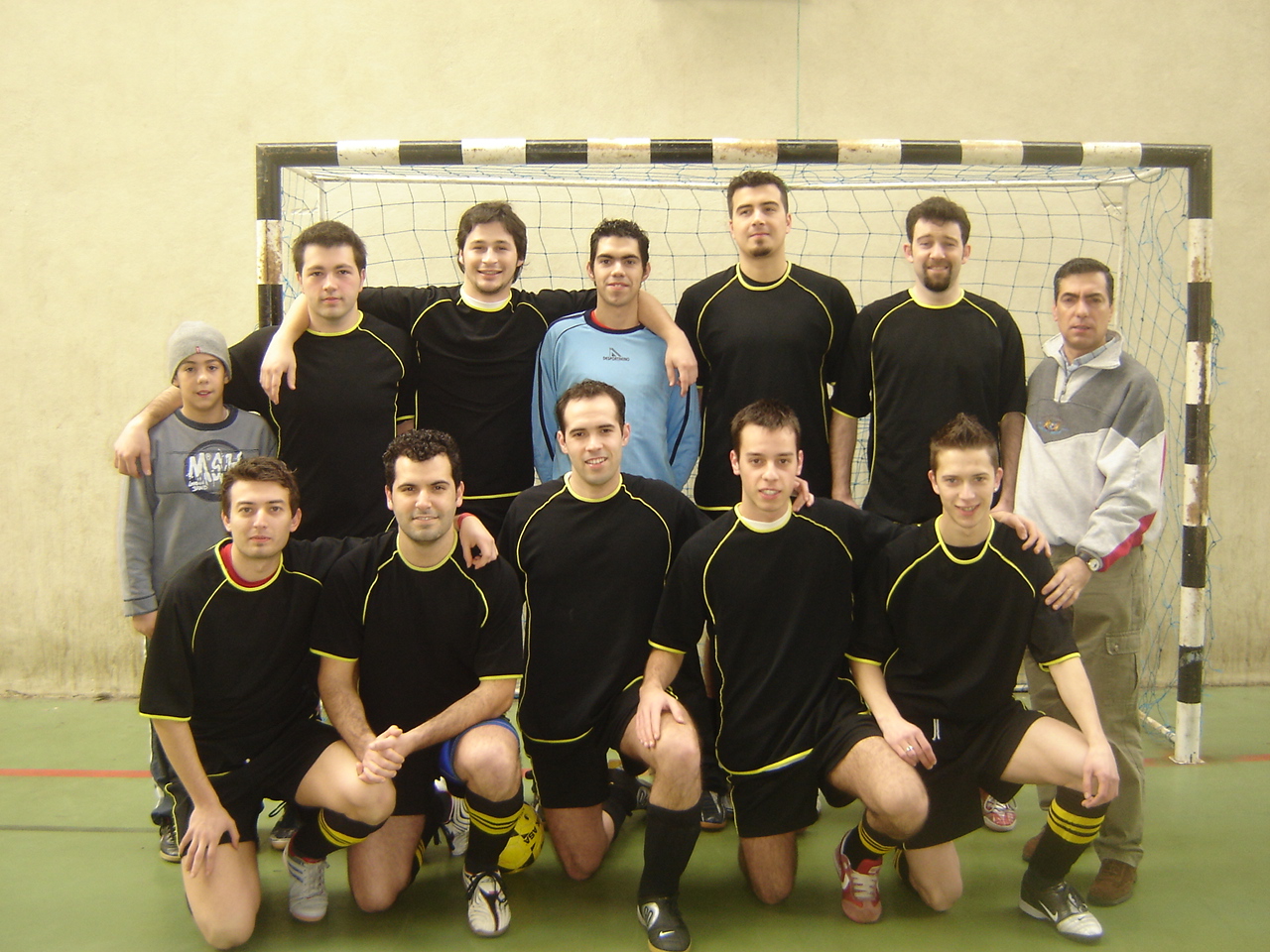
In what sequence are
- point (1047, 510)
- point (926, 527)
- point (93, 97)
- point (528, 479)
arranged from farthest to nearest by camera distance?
point (93, 97) → point (528, 479) → point (1047, 510) → point (926, 527)

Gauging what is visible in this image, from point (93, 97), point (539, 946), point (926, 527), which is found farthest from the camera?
point (93, 97)

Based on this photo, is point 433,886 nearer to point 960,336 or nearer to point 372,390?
point 372,390

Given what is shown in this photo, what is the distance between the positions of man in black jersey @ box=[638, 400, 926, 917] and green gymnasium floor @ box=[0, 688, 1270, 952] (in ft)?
0.88

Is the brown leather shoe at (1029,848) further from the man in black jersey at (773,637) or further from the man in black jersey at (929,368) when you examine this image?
the man in black jersey at (929,368)

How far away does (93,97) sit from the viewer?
481 centimetres

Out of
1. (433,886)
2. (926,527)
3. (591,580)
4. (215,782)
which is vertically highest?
(926,527)

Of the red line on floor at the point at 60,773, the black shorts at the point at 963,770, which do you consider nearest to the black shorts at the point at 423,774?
the black shorts at the point at 963,770

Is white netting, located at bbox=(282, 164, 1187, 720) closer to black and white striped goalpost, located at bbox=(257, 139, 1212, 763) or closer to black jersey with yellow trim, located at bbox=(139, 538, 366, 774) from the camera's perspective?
black and white striped goalpost, located at bbox=(257, 139, 1212, 763)

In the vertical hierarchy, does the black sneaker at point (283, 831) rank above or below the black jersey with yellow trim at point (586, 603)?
below

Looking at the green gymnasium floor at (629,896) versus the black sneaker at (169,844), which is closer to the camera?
the green gymnasium floor at (629,896)

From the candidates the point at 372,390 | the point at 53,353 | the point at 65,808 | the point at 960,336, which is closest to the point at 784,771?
the point at 960,336

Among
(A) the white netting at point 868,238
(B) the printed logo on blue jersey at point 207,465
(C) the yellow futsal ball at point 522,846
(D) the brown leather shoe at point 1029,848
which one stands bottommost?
(D) the brown leather shoe at point 1029,848

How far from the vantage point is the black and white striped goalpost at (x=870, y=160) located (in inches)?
142

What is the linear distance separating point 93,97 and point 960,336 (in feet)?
→ 14.6
